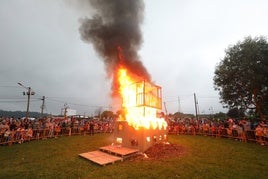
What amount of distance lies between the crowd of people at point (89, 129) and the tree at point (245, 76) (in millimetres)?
5206

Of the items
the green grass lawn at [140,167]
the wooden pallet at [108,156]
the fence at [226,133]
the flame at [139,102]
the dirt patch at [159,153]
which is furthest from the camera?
the fence at [226,133]

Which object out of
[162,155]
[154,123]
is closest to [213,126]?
[154,123]

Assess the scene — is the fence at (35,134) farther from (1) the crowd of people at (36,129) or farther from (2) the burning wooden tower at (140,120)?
(2) the burning wooden tower at (140,120)

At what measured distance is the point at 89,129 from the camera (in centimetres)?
2672

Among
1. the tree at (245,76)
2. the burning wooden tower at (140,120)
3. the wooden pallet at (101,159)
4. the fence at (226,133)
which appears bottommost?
the wooden pallet at (101,159)

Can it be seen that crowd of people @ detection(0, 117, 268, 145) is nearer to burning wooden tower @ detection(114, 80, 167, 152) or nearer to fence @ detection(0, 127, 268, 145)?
fence @ detection(0, 127, 268, 145)

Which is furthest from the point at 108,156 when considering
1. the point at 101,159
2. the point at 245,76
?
the point at 245,76

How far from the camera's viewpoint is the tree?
23.3m

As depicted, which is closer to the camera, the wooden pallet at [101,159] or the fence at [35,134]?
the wooden pallet at [101,159]

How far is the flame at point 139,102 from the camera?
1424 cm

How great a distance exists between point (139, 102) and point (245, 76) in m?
18.3

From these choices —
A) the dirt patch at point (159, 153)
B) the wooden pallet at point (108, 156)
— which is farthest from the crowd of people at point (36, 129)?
the dirt patch at point (159, 153)

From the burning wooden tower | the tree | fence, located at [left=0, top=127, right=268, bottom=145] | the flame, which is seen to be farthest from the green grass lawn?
the tree

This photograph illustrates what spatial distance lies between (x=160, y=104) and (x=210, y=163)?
9.16 meters
